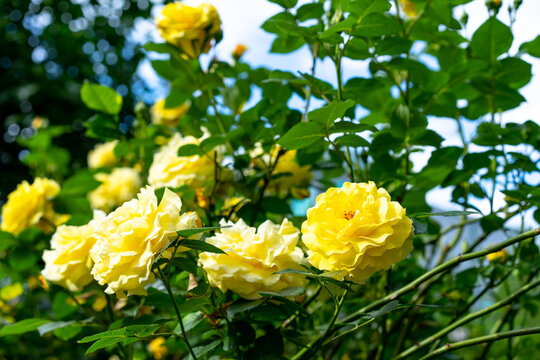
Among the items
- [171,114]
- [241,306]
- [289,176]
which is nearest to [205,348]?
[241,306]

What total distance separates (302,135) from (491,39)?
0.38 m

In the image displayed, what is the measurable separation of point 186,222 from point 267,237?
0.33 ft

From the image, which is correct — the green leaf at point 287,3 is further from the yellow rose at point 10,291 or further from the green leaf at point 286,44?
the yellow rose at point 10,291

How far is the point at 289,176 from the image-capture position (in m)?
0.85

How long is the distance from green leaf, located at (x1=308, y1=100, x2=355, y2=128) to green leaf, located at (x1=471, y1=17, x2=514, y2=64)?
33 centimetres

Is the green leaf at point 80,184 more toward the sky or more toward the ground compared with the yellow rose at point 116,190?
more toward the sky

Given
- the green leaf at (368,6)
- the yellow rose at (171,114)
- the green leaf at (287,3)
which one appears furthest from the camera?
the yellow rose at (171,114)

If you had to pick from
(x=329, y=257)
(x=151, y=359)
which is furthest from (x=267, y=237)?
(x=151, y=359)

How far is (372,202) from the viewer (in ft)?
1.57

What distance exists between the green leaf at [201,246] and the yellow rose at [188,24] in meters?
0.43

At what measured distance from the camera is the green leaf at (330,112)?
21.0 inches

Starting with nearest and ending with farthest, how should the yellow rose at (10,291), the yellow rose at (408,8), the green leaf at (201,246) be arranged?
the green leaf at (201,246) → the yellow rose at (408,8) → the yellow rose at (10,291)

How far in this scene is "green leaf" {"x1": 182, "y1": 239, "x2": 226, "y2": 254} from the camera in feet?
1.55

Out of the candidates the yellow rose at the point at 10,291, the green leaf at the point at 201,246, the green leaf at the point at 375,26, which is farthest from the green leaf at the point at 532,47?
the yellow rose at the point at 10,291
